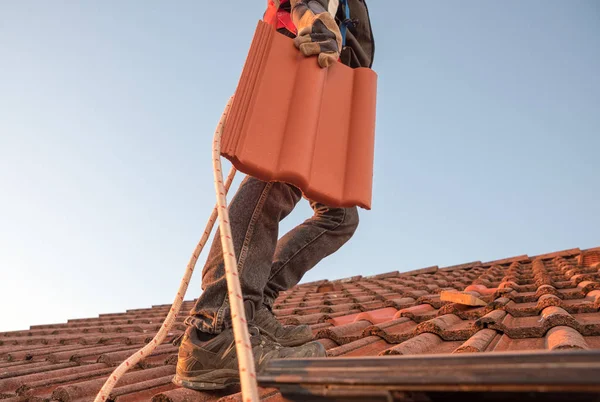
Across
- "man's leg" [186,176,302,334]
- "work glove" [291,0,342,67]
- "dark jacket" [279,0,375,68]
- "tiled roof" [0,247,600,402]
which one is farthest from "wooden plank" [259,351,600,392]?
"dark jacket" [279,0,375,68]

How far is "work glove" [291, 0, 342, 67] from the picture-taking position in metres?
1.56

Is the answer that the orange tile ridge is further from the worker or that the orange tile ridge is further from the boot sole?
the boot sole

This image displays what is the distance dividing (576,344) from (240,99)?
121 centimetres

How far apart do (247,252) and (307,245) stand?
0.37 m

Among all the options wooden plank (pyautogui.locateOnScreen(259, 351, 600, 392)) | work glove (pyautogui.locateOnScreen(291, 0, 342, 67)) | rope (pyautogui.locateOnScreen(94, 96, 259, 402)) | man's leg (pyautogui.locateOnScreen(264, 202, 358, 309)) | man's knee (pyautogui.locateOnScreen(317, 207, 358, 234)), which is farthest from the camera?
man's knee (pyautogui.locateOnScreen(317, 207, 358, 234))

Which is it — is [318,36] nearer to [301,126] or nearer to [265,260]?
[301,126]

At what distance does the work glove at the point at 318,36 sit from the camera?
1563 millimetres

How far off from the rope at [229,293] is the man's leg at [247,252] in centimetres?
8

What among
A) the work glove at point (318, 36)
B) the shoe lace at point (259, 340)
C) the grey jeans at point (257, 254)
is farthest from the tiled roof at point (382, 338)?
the work glove at point (318, 36)

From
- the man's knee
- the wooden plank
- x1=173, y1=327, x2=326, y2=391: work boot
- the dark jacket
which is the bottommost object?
the wooden plank

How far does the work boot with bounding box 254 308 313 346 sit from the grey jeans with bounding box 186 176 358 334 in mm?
47

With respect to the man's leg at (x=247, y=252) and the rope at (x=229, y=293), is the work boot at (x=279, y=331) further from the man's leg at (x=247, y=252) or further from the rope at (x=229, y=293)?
the rope at (x=229, y=293)

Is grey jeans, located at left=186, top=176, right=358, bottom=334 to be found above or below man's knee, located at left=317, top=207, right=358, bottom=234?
below

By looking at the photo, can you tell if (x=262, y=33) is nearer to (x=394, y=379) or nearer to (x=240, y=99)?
(x=240, y=99)
